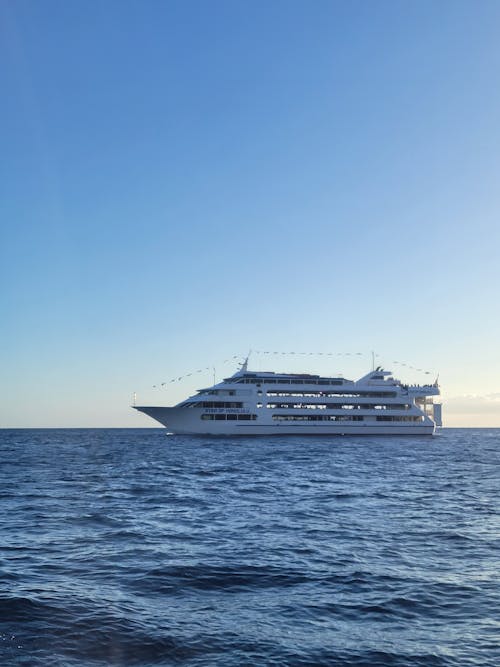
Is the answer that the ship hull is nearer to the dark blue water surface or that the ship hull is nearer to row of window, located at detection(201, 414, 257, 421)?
row of window, located at detection(201, 414, 257, 421)

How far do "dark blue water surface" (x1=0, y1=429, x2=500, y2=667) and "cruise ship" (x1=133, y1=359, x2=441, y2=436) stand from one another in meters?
66.4

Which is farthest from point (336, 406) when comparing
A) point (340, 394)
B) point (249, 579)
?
point (249, 579)

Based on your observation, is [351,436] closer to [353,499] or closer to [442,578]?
[353,499]

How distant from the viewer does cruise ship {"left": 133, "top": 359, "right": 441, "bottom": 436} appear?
9544 centimetres

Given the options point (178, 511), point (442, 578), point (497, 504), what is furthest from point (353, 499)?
point (442, 578)

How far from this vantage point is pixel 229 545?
1700 cm

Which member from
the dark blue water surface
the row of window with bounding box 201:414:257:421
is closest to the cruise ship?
the row of window with bounding box 201:414:257:421

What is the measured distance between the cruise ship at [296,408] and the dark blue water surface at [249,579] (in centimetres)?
6643

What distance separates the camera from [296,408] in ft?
323

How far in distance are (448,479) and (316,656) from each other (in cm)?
3065

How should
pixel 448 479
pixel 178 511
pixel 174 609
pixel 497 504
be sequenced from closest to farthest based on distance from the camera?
pixel 174 609 < pixel 178 511 < pixel 497 504 < pixel 448 479

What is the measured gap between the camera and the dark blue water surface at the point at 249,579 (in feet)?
31.4

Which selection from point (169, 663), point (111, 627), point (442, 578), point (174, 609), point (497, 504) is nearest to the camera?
point (169, 663)

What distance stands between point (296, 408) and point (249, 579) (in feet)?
281
